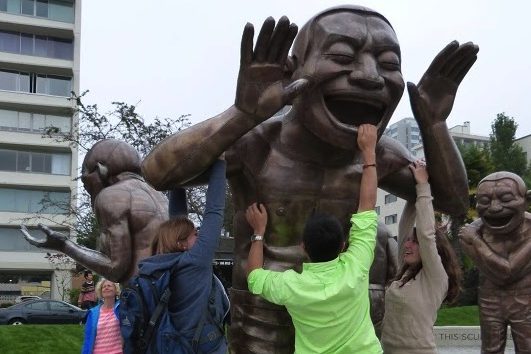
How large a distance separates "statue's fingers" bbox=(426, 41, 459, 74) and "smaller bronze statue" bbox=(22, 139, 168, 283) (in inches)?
99.9

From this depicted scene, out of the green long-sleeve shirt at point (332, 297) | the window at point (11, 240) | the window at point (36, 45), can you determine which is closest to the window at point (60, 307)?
the green long-sleeve shirt at point (332, 297)

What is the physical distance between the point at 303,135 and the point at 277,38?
1.77 ft

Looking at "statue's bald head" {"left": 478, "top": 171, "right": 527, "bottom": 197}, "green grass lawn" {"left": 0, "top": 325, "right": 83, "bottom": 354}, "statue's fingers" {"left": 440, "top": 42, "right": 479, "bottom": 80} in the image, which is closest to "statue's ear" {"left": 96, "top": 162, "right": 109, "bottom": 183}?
"statue's fingers" {"left": 440, "top": 42, "right": 479, "bottom": 80}

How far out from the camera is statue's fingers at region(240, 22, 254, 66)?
2.52 meters

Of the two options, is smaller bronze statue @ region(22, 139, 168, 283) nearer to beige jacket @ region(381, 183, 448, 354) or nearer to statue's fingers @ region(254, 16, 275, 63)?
beige jacket @ region(381, 183, 448, 354)

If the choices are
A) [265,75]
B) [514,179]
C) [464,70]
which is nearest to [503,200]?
[514,179]

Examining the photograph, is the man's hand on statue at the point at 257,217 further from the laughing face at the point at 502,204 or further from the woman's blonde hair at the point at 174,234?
the laughing face at the point at 502,204

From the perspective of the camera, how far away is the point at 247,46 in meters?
2.56

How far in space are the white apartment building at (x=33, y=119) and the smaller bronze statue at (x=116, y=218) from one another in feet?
105

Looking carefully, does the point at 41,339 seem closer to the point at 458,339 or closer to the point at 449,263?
the point at 458,339

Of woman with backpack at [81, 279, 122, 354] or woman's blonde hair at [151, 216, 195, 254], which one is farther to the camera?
woman with backpack at [81, 279, 122, 354]

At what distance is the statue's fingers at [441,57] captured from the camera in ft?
9.30

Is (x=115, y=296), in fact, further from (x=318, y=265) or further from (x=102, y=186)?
(x=318, y=265)

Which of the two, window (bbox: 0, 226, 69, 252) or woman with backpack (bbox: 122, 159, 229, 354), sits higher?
woman with backpack (bbox: 122, 159, 229, 354)
